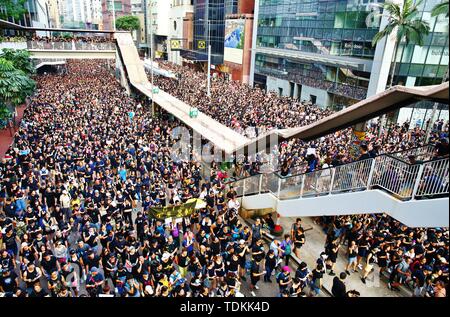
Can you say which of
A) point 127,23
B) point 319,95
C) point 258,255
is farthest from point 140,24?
point 258,255

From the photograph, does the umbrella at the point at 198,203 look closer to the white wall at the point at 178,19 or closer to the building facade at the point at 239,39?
the building facade at the point at 239,39

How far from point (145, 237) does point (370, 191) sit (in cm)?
657

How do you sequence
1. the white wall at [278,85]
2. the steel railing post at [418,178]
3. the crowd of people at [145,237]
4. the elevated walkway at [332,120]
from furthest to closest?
the white wall at [278,85], the crowd of people at [145,237], the steel railing post at [418,178], the elevated walkway at [332,120]

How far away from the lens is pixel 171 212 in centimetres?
1015

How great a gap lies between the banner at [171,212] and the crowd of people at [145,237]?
0.23 metres

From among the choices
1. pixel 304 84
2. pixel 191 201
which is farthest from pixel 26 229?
pixel 304 84

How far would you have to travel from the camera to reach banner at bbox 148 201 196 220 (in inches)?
396

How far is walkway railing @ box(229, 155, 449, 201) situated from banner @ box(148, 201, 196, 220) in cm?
266

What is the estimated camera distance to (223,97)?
29922mm

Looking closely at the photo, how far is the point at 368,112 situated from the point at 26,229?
1004 centimetres

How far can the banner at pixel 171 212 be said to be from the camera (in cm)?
1007

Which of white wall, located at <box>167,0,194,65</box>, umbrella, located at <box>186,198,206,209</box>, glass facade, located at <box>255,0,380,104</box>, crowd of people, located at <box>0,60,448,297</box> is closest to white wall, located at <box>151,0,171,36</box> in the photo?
white wall, located at <box>167,0,194,65</box>

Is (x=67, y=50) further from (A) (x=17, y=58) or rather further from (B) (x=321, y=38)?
(B) (x=321, y=38)

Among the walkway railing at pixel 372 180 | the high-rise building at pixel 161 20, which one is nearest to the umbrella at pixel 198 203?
the walkway railing at pixel 372 180
